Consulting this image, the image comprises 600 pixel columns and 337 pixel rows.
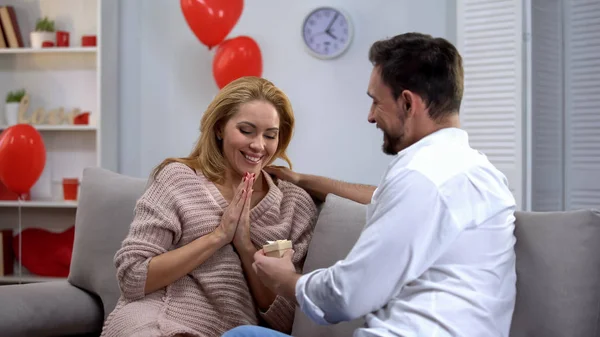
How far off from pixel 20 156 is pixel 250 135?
240 centimetres

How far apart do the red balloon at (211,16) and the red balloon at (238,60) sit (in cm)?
10

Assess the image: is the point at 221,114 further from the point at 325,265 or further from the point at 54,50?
the point at 54,50

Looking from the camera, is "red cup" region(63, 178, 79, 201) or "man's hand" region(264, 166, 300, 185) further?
"red cup" region(63, 178, 79, 201)

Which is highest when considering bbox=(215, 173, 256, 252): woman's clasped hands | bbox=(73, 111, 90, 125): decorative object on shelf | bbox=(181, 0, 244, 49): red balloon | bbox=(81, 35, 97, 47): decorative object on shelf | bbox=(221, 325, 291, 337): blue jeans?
bbox=(181, 0, 244, 49): red balloon

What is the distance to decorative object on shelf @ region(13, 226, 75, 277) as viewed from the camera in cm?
499

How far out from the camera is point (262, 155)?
233 centimetres

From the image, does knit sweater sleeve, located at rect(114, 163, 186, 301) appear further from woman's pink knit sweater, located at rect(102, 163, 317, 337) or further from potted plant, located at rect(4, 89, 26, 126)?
potted plant, located at rect(4, 89, 26, 126)

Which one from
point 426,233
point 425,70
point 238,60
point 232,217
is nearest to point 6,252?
point 238,60

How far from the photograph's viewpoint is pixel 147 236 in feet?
7.14

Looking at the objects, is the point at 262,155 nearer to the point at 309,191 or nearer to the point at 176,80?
the point at 309,191

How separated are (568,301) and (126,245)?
1147mm

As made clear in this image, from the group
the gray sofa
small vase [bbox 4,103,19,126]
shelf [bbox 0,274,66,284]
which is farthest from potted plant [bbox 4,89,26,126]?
the gray sofa

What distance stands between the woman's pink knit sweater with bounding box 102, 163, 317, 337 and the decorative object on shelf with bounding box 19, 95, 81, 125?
3.01 metres

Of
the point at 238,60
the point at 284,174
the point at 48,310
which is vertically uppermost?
the point at 238,60
